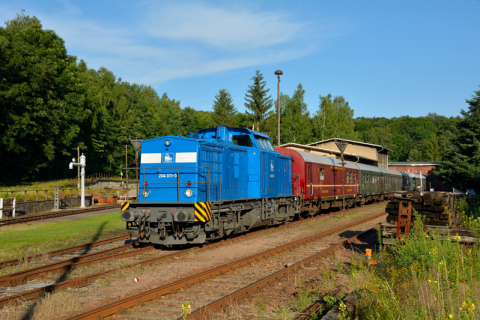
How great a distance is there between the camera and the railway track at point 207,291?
5965 mm

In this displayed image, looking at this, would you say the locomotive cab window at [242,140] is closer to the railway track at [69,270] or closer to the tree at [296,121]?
the railway track at [69,270]

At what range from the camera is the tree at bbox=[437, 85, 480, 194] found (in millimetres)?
28953

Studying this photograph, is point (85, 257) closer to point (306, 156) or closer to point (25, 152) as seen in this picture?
point (306, 156)

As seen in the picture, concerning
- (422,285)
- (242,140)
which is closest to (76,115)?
(242,140)

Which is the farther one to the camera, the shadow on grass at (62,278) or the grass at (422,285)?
the shadow on grass at (62,278)

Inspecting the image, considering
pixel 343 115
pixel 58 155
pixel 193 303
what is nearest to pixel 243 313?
pixel 193 303

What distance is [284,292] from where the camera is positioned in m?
7.23

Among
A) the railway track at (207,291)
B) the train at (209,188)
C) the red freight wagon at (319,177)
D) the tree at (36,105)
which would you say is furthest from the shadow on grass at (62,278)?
the tree at (36,105)

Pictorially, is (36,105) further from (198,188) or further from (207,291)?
(207,291)

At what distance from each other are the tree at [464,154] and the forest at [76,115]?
191 cm

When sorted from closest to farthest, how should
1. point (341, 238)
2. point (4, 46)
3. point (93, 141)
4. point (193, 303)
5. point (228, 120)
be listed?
point (193, 303)
point (341, 238)
point (4, 46)
point (93, 141)
point (228, 120)

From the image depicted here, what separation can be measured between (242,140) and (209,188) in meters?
3.60

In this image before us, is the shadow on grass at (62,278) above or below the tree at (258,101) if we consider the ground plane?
below

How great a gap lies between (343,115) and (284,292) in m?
66.9
